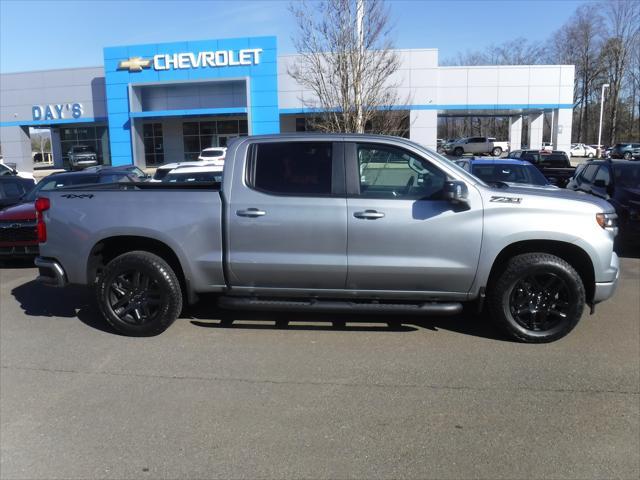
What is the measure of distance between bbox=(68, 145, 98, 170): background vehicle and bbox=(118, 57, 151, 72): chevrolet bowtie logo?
7.73 m

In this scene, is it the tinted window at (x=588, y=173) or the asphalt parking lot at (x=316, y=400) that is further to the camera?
the tinted window at (x=588, y=173)

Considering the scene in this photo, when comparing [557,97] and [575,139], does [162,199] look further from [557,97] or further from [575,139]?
[575,139]

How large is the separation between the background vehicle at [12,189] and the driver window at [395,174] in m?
8.27

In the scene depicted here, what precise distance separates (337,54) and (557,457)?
13.5m

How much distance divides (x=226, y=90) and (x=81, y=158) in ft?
41.1

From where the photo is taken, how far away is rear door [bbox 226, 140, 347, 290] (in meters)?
4.88

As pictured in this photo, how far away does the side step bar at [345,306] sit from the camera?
16.0 feet

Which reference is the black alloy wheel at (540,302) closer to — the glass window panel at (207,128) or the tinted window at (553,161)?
the tinted window at (553,161)

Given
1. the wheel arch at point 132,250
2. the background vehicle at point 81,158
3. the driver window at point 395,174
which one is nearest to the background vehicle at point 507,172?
the driver window at point 395,174

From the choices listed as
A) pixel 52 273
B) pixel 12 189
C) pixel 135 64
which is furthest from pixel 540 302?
pixel 135 64

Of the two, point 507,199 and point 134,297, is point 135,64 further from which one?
point 507,199

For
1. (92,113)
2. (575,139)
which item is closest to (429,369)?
(92,113)

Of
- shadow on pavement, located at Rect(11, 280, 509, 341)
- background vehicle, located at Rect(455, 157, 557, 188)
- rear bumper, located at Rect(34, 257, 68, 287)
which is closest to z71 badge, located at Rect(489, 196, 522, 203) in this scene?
shadow on pavement, located at Rect(11, 280, 509, 341)

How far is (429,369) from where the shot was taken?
14.6ft
